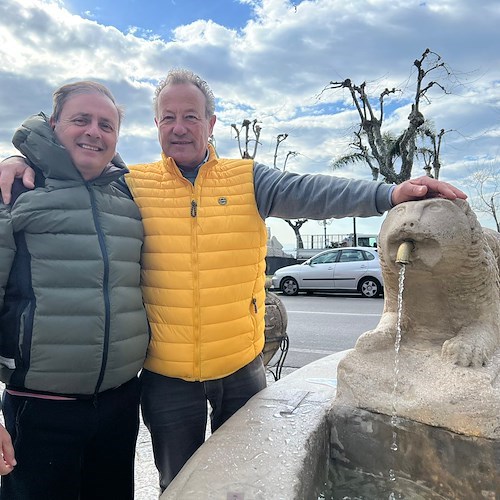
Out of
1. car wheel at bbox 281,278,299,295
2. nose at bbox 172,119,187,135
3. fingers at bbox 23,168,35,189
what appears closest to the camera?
fingers at bbox 23,168,35,189

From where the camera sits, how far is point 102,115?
5.88 ft

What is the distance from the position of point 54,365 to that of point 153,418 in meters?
0.49

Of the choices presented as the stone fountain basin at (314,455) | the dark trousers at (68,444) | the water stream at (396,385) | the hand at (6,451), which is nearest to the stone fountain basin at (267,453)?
the stone fountain basin at (314,455)

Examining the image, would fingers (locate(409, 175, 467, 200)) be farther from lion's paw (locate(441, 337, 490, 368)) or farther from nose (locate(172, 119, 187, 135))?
nose (locate(172, 119, 187, 135))

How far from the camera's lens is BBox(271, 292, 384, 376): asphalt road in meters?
6.20

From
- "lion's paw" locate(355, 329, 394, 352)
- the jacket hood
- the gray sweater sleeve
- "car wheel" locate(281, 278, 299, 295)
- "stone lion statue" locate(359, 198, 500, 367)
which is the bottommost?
"car wheel" locate(281, 278, 299, 295)

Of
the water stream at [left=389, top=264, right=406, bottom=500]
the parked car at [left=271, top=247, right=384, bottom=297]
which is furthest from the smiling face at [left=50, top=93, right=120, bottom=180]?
the parked car at [left=271, top=247, right=384, bottom=297]

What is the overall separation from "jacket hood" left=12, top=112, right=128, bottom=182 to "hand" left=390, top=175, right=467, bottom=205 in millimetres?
1142

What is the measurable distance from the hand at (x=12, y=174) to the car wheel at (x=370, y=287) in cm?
993

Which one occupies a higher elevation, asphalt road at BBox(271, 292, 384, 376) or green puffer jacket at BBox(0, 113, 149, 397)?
green puffer jacket at BBox(0, 113, 149, 397)

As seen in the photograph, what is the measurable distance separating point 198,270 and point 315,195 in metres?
0.55

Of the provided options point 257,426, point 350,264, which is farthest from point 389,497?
point 350,264

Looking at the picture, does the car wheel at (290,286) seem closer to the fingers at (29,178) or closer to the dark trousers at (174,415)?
the dark trousers at (174,415)

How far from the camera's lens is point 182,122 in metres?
1.94
